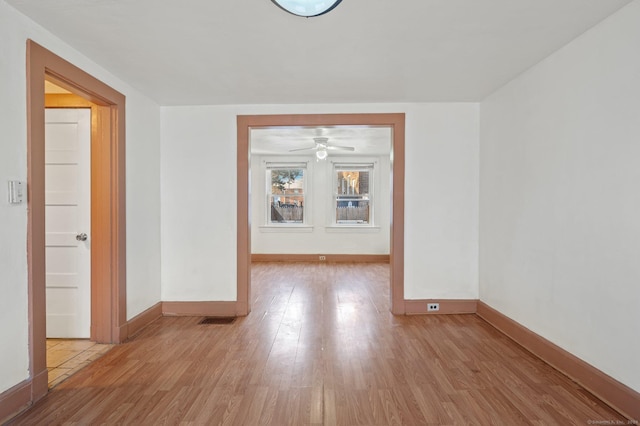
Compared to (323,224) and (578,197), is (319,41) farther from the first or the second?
(323,224)

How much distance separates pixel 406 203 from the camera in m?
3.81

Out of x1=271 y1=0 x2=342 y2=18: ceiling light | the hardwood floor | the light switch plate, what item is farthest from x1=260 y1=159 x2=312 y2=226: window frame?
x1=271 y1=0 x2=342 y2=18: ceiling light

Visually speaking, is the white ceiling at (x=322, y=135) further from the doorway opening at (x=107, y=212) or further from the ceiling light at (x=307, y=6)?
the ceiling light at (x=307, y=6)

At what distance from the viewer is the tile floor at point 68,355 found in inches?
97.2

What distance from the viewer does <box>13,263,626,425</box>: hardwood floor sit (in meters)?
1.97

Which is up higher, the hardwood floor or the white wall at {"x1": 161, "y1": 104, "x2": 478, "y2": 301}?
the white wall at {"x1": 161, "y1": 104, "x2": 478, "y2": 301}

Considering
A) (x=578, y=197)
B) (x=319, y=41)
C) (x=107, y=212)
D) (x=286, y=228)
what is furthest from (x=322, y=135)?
(x=578, y=197)

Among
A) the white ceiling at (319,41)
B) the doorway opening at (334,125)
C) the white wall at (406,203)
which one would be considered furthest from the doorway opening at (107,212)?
the doorway opening at (334,125)

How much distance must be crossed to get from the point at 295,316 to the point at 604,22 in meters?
3.62

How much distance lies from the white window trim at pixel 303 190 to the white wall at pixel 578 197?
194 inches

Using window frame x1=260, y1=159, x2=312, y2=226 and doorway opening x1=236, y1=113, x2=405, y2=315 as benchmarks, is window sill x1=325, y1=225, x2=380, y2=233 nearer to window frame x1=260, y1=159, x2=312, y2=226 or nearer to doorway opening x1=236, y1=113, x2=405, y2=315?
window frame x1=260, y1=159, x2=312, y2=226

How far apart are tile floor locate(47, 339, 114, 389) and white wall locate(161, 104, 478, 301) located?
0.97m

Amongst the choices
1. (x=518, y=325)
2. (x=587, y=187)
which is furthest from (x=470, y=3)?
(x=518, y=325)

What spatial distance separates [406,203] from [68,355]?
3552 millimetres
